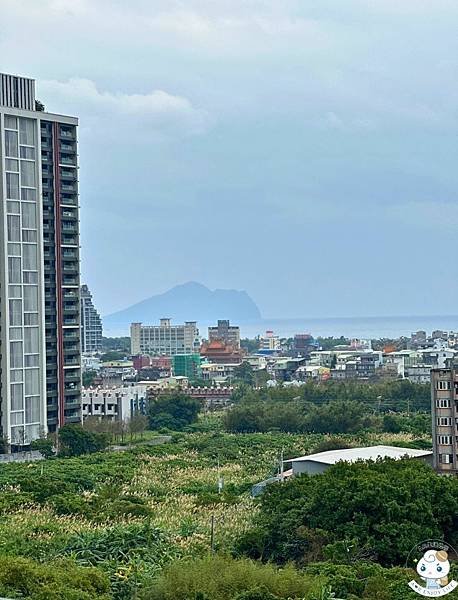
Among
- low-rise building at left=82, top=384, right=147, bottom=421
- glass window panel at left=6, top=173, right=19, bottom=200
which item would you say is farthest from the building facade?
glass window panel at left=6, top=173, right=19, bottom=200

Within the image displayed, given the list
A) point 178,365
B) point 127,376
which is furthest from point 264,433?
point 178,365

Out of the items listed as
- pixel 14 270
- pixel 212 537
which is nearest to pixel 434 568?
pixel 212 537

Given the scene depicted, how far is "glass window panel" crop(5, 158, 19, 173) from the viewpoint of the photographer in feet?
103

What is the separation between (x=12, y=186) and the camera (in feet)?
103

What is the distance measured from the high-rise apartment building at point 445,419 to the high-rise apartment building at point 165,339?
75761 millimetres

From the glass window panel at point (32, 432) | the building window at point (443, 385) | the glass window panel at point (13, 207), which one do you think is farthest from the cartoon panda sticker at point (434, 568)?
the glass window panel at point (13, 207)

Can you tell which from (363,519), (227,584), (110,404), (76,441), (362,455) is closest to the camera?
(227,584)

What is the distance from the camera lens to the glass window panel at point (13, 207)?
3117cm

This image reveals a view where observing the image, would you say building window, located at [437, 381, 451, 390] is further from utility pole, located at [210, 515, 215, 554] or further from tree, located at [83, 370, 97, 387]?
tree, located at [83, 370, 97, 387]

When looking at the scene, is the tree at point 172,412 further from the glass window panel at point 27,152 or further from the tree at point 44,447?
the glass window panel at point 27,152

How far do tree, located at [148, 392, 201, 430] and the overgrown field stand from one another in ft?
20.4

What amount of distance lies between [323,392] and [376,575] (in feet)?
99.6

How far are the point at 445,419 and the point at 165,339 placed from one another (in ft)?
262

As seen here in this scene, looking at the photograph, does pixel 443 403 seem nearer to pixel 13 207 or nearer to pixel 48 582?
pixel 48 582
